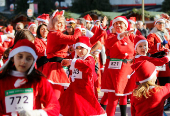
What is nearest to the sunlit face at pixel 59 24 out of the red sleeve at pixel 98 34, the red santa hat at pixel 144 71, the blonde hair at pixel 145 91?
→ the red sleeve at pixel 98 34

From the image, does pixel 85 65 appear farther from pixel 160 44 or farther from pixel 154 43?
pixel 154 43

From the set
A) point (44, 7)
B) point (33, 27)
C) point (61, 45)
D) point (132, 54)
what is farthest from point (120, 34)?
point (44, 7)

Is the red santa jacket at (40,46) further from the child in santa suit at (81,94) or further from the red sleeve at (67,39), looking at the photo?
the child in santa suit at (81,94)

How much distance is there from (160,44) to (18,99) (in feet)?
11.7

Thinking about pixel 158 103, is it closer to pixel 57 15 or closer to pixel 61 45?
pixel 61 45

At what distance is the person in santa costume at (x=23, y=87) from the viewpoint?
277cm

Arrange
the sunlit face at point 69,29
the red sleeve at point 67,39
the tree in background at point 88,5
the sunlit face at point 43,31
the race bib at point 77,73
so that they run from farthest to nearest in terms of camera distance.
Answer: the tree in background at point 88,5, the sunlit face at point 69,29, the sunlit face at point 43,31, the red sleeve at point 67,39, the race bib at point 77,73

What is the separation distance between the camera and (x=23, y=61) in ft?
9.14

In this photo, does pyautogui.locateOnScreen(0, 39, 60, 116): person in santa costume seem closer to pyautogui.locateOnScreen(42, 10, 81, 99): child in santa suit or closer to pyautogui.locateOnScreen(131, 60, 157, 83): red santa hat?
pyautogui.locateOnScreen(131, 60, 157, 83): red santa hat

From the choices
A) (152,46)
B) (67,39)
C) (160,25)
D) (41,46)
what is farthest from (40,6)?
(67,39)

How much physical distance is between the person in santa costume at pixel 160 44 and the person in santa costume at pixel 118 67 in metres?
0.58

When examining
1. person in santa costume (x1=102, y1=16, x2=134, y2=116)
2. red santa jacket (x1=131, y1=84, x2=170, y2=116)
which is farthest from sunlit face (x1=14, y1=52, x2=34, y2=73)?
person in santa costume (x1=102, y1=16, x2=134, y2=116)

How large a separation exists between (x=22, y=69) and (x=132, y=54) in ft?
9.64

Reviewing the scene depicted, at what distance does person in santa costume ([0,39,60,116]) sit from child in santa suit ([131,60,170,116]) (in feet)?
3.95
